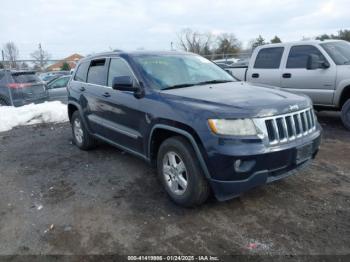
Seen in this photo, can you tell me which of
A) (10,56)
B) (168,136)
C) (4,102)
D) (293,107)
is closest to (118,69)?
(168,136)

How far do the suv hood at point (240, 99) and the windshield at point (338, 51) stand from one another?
11.6 ft

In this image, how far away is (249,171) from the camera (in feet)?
9.90

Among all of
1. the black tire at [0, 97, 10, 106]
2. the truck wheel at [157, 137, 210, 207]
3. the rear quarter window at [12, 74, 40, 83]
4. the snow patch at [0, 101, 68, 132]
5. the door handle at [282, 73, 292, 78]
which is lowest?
the snow patch at [0, 101, 68, 132]

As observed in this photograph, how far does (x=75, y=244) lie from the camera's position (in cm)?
303

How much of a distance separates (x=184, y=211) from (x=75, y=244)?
120 centimetres

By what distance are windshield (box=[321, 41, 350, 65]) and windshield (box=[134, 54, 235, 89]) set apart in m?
3.19

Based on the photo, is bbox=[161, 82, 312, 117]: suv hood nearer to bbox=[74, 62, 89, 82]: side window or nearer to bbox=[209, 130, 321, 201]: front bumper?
bbox=[209, 130, 321, 201]: front bumper

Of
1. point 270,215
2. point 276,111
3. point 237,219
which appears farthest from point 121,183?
point 276,111

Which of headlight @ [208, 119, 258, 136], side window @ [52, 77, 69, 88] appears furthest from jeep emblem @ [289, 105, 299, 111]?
side window @ [52, 77, 69, 88]

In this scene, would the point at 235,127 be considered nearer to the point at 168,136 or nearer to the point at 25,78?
the point at 168,136

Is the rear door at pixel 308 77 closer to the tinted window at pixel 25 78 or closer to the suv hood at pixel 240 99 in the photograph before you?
the suv hood at pixel 240 99

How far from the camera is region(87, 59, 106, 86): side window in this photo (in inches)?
197

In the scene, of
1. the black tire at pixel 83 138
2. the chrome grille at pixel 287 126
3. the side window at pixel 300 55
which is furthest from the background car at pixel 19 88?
the chrome grille at pixel 287 126

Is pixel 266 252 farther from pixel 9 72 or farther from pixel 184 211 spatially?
pixel 9 72
